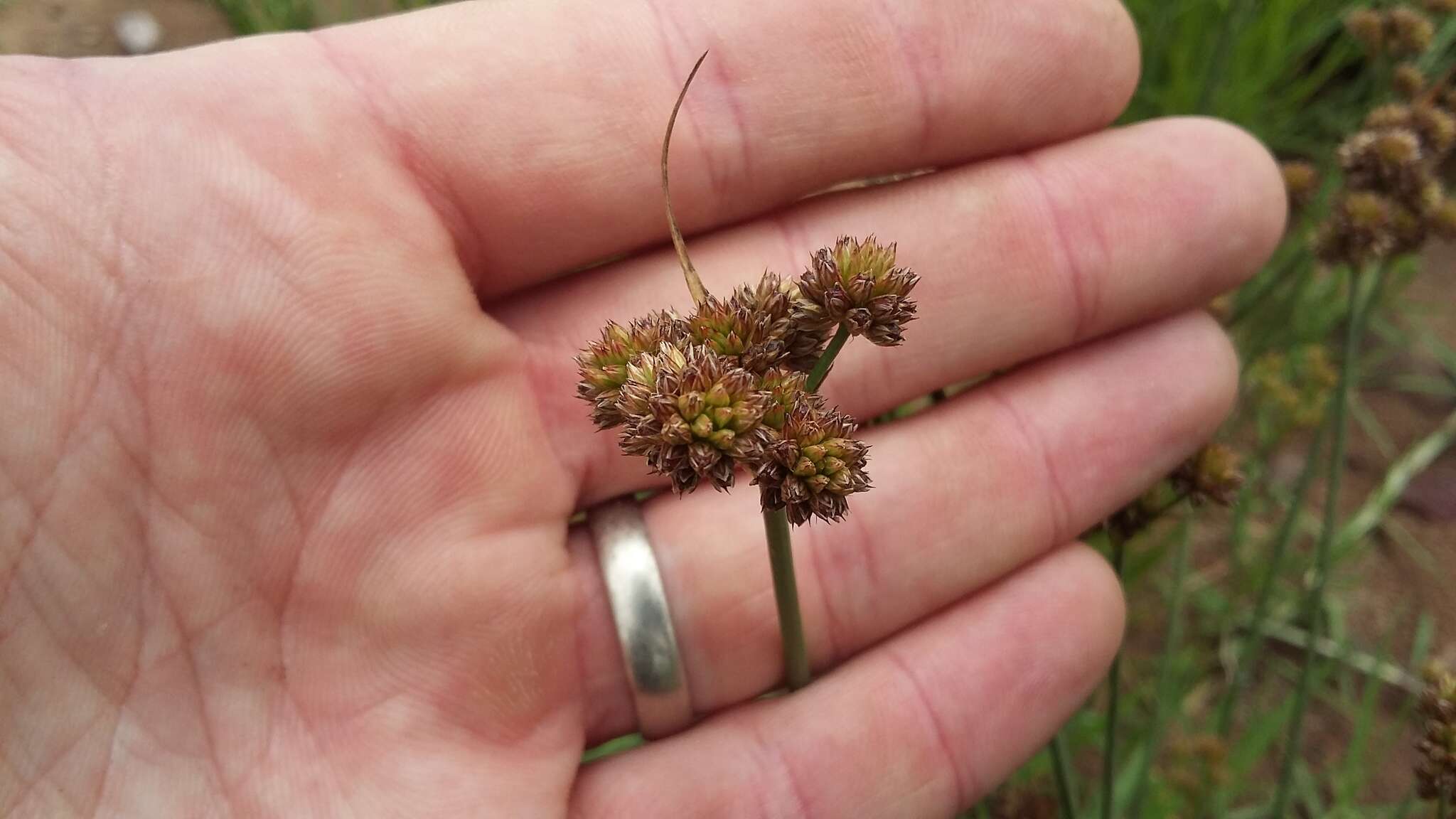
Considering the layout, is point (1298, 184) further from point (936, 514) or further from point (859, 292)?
point (859, 292)

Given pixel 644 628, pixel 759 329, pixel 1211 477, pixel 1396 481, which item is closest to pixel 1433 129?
pixel 1211 477

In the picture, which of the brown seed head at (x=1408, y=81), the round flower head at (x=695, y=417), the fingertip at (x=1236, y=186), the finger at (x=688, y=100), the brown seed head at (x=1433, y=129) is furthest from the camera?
the brown seed head at (x=1408, y=81)

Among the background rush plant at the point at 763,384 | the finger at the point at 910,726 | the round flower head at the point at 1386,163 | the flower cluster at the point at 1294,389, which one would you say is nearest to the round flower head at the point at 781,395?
the background rush plant at the point at 763,384

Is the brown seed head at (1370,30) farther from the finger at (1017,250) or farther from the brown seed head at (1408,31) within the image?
the finger at (1017,250)

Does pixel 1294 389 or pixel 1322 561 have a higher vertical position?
pixel 1322 561

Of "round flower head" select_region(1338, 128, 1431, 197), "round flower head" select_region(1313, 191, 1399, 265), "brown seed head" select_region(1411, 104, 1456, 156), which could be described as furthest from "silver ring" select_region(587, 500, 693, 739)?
"brown seed head" select_region(1411, 104, 1456, 156)

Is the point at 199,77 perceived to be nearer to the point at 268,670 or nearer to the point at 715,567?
the point at 268,670

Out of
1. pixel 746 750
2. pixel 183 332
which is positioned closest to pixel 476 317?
pixel 183 332

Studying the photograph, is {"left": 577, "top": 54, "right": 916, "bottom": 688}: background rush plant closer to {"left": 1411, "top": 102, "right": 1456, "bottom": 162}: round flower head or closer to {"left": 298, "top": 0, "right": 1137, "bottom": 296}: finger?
{"left": 298, "top": 0, "right": 1137, "bottom": 296}: finger
